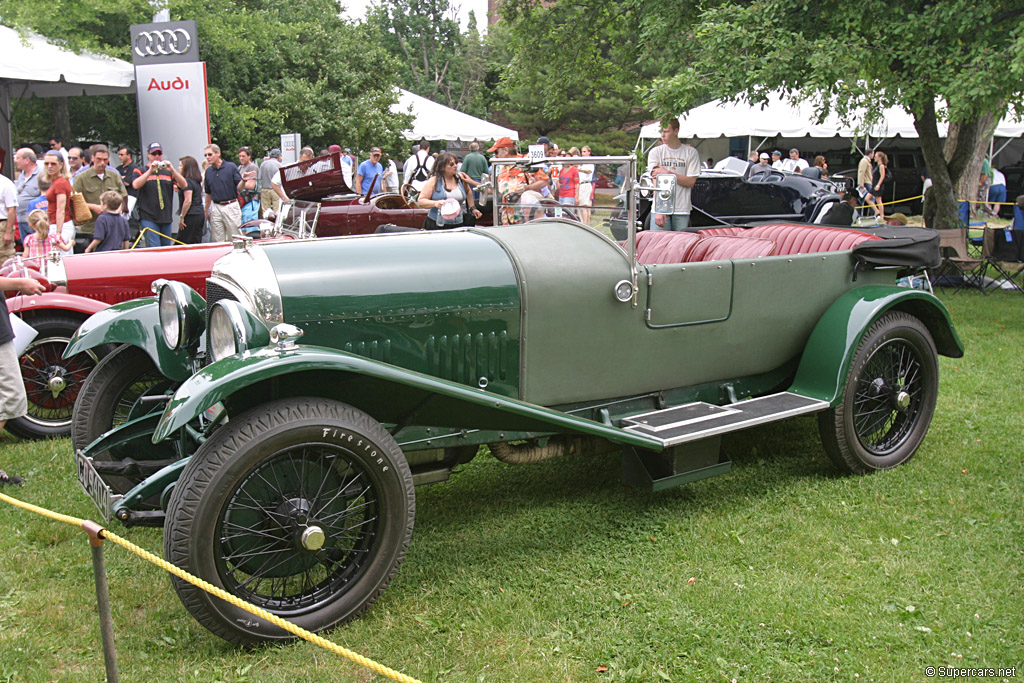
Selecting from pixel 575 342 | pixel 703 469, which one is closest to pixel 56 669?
pixel 575 342

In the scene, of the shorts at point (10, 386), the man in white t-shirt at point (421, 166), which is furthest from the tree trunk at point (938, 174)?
the shorts at point (10, 386)

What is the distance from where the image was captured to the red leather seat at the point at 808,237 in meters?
4.99

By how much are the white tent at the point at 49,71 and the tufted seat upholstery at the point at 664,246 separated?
1175 centimetres

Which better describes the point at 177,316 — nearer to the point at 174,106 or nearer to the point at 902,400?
the point at 902,400

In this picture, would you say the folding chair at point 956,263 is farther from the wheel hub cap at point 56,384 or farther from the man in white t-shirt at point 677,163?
the wheel hub cap at point 56,384

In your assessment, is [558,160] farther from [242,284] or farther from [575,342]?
[242,284]

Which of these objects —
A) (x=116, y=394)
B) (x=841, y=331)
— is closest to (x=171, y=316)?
(x=116, y=394)

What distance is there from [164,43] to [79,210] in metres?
5.93

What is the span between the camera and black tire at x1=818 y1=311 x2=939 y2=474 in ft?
14.8

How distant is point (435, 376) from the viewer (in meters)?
3.65

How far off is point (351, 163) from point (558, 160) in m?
15.3

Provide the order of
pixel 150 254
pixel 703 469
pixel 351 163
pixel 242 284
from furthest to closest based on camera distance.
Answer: pixel 351 163
pixel 150 254
pixel 703 469
pixel 242 284

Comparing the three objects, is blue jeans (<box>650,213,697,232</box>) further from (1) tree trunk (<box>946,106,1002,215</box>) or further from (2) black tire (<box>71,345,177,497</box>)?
(1) tree trunk (<box>946,106,1002,215</box>)

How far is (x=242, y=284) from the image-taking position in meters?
3.44
